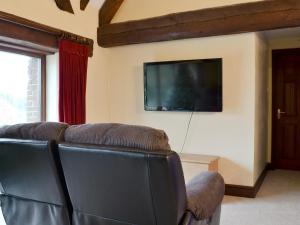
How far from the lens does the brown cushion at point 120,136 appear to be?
146 centimetres

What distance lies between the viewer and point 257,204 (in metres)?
3.44

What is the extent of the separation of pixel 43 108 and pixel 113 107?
109 centimetres

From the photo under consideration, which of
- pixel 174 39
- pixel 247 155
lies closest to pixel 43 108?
Answer: pixel 174 39

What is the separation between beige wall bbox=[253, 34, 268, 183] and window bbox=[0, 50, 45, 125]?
283 cm

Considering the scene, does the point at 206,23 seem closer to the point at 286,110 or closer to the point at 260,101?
the point at 260,101

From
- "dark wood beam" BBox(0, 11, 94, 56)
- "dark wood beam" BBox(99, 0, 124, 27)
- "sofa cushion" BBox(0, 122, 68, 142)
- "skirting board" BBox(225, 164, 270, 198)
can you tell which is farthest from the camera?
"dark wood beam" BBox(99, 0, 124, 27)

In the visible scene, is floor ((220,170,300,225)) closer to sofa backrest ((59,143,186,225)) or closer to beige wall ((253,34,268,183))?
beige wall ((253,34,268,183))

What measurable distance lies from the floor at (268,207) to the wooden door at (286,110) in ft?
2.68

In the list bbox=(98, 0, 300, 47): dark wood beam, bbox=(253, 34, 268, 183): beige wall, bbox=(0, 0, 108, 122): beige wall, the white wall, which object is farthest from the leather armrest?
bbox=(0, 0, 108, 122): beige wall

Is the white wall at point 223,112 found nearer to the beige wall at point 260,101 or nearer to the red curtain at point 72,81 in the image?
the beige wall at point 260,101

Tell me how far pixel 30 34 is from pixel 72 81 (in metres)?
0.77

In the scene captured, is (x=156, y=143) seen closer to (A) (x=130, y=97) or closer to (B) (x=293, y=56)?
(A) (x=130, y=97)

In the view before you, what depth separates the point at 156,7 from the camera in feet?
14.0

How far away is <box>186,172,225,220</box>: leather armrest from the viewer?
165cm
